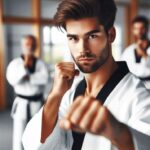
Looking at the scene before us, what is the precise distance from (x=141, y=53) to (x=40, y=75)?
127 centimetres

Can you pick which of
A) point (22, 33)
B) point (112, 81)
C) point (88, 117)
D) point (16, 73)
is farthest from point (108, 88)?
point (22, 33)

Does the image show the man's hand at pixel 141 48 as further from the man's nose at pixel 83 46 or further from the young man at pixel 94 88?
the man's nose at pixel 83 46

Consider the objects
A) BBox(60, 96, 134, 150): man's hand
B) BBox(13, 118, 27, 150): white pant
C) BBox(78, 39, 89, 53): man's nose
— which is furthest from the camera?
BBox(13, 118, 27, 150): white pant

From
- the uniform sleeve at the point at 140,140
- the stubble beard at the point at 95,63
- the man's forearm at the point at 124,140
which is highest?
the stubble beard at the point at 95,63

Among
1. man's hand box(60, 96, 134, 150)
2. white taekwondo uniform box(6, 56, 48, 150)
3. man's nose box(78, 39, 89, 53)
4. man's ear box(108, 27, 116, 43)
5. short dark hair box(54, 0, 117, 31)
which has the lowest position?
white taekwondo uniform box(6, 56, 48, 150)

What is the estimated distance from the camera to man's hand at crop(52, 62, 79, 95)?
A: 1.08 meters

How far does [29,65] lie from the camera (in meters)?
3.80

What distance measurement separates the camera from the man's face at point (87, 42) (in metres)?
0.99

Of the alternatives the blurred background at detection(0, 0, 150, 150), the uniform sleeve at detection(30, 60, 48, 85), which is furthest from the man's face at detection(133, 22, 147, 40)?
the blurred background at detection(0, 0, 150, 150)

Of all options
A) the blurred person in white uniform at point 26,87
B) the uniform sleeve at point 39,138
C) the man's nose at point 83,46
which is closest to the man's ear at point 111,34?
the man's nose at point 83,46

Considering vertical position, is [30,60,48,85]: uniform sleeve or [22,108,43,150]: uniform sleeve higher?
[22,108,43,150]: uniform sleeve

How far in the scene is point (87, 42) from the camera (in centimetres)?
100

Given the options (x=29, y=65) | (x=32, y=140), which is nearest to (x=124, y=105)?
(x=32, y=140)

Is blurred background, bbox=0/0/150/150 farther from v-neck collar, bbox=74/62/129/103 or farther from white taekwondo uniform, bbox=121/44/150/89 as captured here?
v-neck collar, bbox=74/62/129/103
